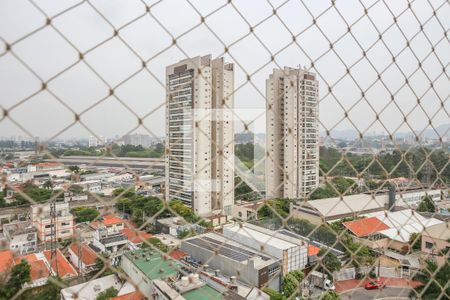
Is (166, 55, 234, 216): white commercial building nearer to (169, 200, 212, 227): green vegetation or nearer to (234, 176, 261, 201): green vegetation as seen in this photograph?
(234, 176, 261, 201): green vegetation

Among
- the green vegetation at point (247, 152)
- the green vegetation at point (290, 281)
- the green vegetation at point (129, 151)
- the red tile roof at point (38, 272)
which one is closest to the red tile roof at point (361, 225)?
the green vegetation at point (290, 281)

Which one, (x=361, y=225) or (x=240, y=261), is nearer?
(x=240, y=261)

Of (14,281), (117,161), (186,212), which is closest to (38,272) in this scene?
(117,161)

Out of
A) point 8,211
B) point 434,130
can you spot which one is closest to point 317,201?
point 8,211

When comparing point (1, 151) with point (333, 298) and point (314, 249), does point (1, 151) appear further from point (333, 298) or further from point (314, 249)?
point (314, 249)

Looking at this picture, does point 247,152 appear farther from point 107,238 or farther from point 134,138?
point 107,238

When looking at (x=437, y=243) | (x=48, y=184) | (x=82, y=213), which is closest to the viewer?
(x=48, y=184)

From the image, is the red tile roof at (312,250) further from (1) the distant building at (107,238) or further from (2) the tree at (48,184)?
(2) the tree at (48,184)
